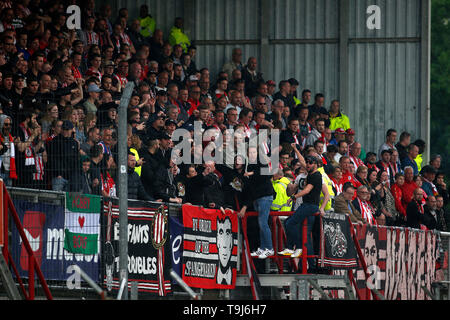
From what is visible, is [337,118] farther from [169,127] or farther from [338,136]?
[169,127]

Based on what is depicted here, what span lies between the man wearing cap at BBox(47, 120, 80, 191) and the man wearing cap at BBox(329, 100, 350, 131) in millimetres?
12985

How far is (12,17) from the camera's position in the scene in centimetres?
1673

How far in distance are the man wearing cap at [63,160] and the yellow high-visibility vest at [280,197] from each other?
6.00 meters

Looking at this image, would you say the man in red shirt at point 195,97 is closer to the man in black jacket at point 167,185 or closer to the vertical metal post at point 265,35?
the vertical metal post at point 265,35

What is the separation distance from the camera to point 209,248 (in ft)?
45.2

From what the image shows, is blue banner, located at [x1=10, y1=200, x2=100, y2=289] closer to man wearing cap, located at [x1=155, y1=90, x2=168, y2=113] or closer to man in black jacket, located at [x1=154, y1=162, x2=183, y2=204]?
man in black jacket, located at [x1=154, y1=162, x2=183, y2=204]

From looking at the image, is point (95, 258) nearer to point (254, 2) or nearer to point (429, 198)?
point (429, 198)

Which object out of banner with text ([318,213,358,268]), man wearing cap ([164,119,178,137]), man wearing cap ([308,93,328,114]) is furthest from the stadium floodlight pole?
man wearing cap ([308,93,328,114])

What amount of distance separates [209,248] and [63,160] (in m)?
3.29

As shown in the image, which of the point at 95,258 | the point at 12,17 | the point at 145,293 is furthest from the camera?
the point at 12,17

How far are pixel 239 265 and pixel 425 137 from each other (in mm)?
12145

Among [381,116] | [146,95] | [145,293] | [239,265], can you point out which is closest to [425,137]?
[381,116]

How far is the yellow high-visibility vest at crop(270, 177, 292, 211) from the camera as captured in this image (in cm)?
1672

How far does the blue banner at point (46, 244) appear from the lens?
11.0 meters
